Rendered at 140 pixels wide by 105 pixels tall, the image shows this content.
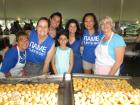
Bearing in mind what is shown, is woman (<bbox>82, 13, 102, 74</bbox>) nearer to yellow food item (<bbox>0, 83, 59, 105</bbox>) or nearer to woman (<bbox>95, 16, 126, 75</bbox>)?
woman (<bbox>95, 16, 126, 75</bbox>)

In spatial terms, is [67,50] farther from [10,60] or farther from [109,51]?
[10,60]

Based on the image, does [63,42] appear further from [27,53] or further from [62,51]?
[27,53]

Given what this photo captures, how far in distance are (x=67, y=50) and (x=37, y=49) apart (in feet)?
2.00

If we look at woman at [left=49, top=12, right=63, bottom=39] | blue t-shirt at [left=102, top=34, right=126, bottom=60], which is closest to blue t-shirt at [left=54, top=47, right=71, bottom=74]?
woman at [left=49, top=12, right=63, bottom=39]

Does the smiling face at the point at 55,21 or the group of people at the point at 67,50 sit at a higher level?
the smiling face at the point at 55,21

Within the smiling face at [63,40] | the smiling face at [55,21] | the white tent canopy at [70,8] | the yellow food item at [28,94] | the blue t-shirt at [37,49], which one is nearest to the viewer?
the yellow food item at [28,94]

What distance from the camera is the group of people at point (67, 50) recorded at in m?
3.96

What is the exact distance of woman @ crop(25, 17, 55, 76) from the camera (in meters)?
3.96

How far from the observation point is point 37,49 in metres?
4.01

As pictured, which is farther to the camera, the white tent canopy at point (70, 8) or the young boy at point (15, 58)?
the white tent canopy at point (70, 8)

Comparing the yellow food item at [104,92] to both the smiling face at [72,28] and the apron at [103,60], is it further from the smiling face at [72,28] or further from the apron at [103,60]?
the smiling face at [72,28]

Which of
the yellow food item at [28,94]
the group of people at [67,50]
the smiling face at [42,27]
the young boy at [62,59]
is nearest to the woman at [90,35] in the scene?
the group of people at [67,50]

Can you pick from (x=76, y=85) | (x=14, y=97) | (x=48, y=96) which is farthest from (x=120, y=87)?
(x=14, y=97)

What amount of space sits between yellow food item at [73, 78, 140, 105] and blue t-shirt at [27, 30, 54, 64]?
1.98ft
